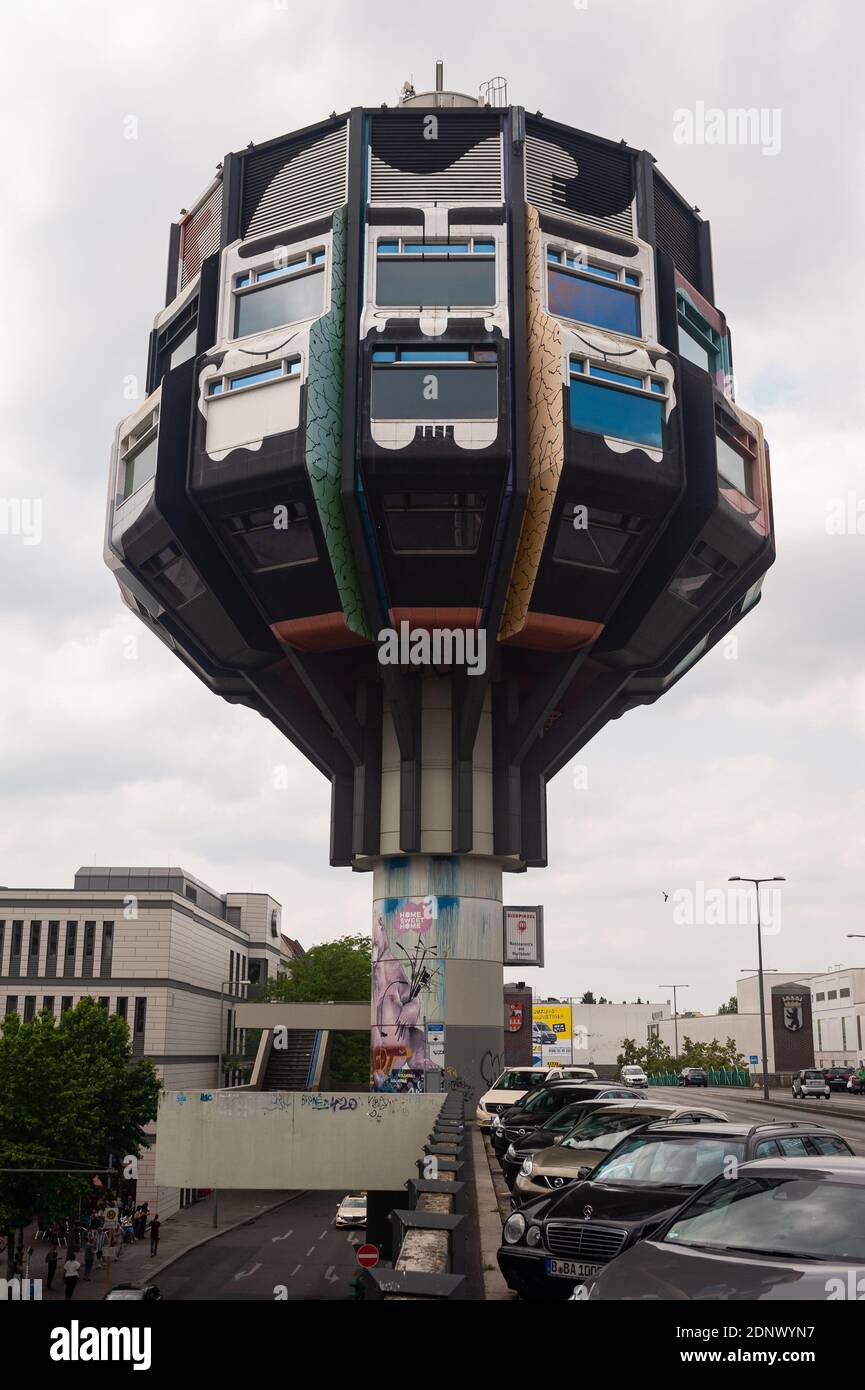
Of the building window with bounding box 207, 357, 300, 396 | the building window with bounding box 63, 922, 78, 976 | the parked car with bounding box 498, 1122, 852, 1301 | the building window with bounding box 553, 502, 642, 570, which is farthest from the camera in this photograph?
the building window with bounding box 63, 922, 78, 976

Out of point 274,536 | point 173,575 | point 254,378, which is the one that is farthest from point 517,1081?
point 254,378

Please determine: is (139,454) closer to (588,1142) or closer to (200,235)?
(200,235)

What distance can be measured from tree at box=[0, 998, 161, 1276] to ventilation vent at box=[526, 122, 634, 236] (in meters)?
34.3

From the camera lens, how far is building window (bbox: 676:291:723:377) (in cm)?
4119

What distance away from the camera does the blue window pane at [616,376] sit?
36.4 metres

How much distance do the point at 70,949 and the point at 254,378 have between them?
1796 inches

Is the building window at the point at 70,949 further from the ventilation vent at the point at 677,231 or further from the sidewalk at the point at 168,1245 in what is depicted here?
the ventilation vent at the point at 677,231

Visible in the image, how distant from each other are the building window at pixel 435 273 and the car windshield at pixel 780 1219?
107ft

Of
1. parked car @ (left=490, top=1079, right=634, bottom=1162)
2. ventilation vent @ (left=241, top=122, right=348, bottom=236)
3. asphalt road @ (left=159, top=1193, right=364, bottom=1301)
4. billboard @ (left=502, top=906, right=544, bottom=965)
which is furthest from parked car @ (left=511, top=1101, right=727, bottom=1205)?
billboard @ (left=502, top=906, right=544, bottom=965)

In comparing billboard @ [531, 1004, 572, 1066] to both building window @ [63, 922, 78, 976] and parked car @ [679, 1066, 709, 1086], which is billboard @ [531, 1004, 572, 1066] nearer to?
parked car @ [679, 1066, 709, 1086]

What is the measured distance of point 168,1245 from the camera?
173ft

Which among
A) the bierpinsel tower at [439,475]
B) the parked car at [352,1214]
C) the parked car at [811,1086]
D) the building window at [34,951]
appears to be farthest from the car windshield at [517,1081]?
the building window at [34,951]
